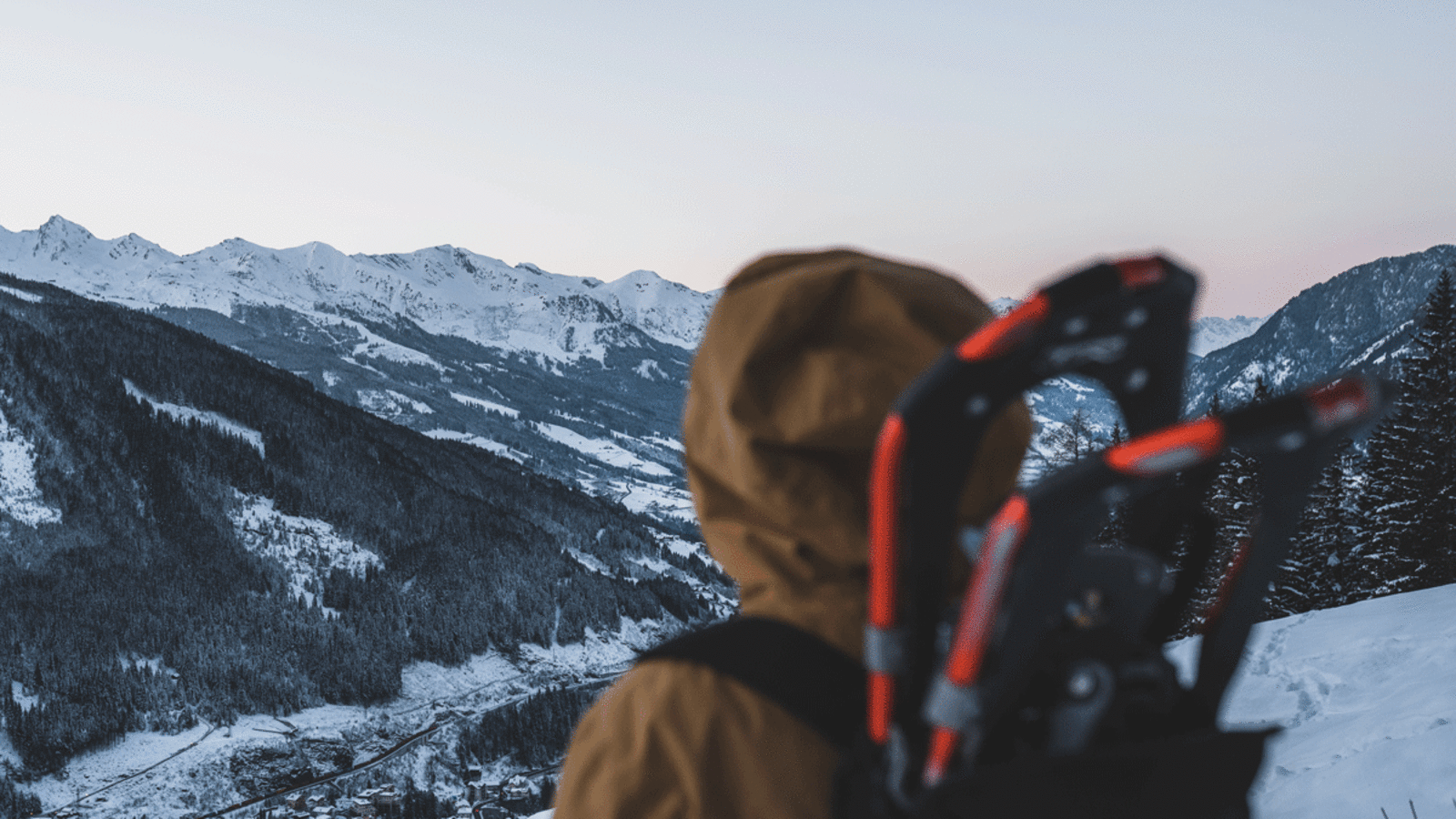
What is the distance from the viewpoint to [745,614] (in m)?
1.63

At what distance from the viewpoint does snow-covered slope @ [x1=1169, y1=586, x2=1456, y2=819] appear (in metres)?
6.64

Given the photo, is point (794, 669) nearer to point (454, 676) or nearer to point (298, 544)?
point (454, 676)

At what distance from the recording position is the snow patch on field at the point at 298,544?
12150cm

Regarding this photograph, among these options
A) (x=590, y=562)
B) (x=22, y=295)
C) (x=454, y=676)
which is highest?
(x=22, y=295)

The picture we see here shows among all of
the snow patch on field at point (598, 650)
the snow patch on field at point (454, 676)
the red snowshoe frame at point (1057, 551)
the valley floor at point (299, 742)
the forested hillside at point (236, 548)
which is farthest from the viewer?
the snow patch on field at point (598, 650)

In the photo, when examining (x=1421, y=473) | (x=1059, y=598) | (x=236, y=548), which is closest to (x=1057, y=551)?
(x=1059, y=598)

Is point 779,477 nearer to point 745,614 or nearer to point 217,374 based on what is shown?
point 745,614

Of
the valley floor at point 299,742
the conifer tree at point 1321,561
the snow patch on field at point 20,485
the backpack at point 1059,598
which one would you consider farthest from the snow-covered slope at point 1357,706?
the snow patch on field at point 20,485

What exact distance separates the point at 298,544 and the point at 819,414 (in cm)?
14064

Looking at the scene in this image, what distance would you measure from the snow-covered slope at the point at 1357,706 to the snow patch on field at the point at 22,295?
7562 inches

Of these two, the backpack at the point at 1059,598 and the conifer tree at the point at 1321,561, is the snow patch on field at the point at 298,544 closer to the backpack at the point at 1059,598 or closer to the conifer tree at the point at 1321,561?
the conifer tree at the point at 1321,561

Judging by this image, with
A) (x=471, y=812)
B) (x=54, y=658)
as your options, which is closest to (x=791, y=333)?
(x=471, y=812)

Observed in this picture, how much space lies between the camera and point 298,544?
4963 inches

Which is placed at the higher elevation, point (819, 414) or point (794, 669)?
point (819, 414)
